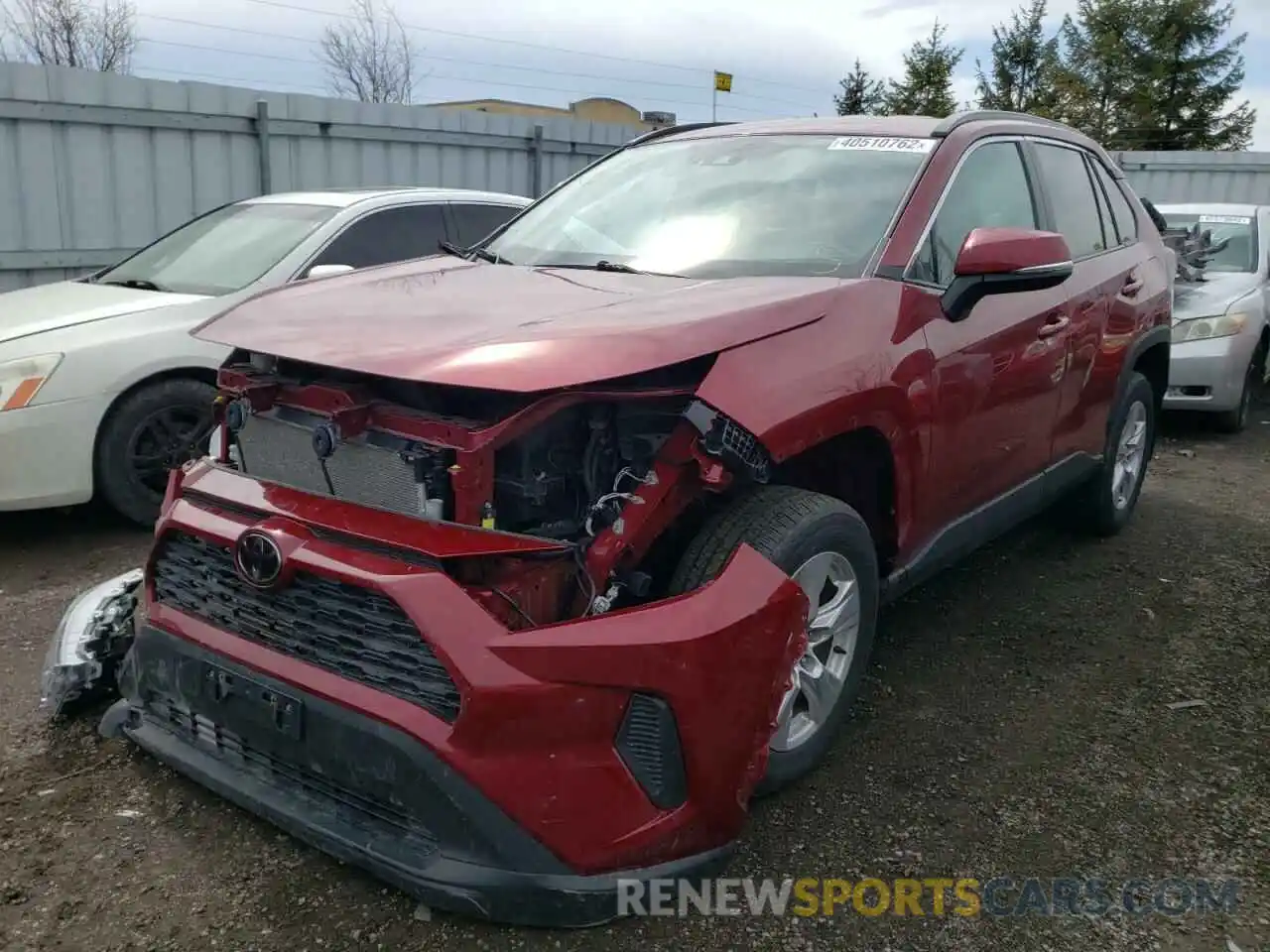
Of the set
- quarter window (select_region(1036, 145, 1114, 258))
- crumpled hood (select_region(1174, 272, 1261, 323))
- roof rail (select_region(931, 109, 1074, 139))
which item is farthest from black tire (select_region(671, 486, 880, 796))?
crumpled hood (select_region(1174, 272, 1261, 323))

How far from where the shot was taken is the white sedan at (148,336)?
14.9 feet

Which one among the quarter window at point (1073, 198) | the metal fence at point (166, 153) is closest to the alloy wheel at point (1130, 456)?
the quarter window at point (1073, 198)

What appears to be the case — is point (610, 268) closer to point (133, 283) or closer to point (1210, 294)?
point (133, 283)

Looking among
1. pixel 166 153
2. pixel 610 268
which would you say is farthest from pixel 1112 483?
pixel 166 153

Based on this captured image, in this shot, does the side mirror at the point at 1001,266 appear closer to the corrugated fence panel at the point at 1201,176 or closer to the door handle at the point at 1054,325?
the door handle at the point at 1054,325

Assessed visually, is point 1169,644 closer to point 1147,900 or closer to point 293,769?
point 1147,900

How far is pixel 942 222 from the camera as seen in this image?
3379 mm

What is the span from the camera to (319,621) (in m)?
2.34

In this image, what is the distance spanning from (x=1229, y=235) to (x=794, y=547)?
8.16 meters

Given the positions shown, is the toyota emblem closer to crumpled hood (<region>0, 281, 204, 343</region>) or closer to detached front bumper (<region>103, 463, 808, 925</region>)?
detached front bumper (<region>103, 463, 808, 925</region>)

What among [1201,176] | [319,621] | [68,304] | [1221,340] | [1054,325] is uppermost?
[1201,176]

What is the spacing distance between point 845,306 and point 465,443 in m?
1.14

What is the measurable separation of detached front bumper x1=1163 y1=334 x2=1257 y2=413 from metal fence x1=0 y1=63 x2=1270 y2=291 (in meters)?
6.30

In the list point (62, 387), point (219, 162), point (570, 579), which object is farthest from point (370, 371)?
point (219, 162)
